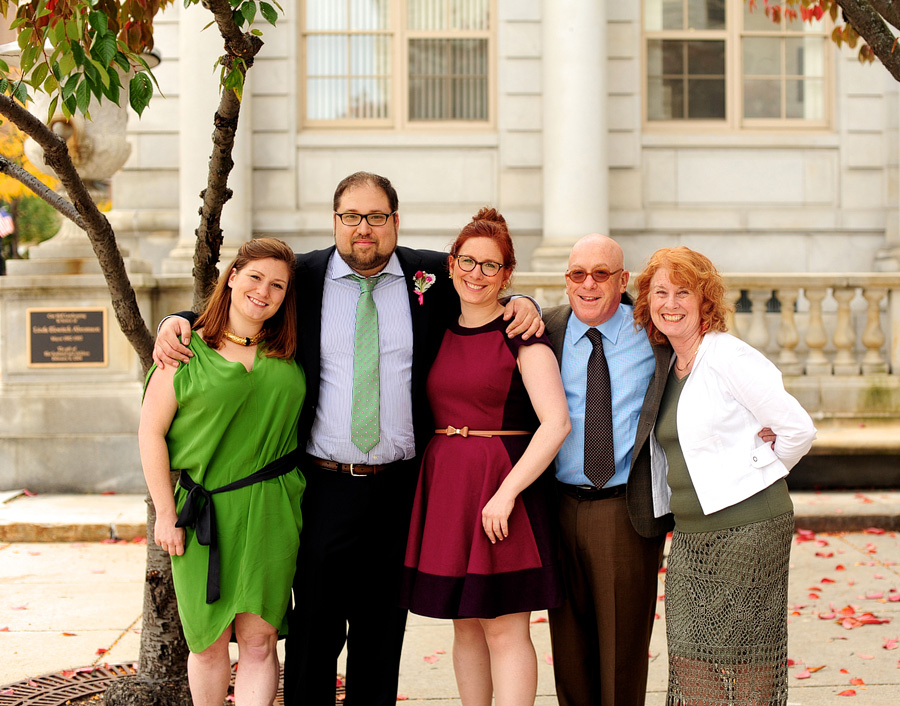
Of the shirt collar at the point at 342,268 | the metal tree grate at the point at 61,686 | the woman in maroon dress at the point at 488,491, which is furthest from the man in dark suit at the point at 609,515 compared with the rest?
the metal tree grate at the point at 61,686

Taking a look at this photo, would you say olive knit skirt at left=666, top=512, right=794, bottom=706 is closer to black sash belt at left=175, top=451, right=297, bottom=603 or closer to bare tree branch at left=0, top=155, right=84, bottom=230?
black sash belt at left=175, top=451, right=297, bottom=603

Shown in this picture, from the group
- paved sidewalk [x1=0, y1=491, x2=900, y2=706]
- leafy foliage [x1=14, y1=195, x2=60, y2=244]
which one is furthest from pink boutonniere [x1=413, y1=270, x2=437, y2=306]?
leafy foliage [x1=14, y1=195, x2=60, y2=244]

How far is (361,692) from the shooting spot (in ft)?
12.6

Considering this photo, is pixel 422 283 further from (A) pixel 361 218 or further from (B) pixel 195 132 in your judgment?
(B) pixel 195 132

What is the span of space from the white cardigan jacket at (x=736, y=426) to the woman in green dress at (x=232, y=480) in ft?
4.66

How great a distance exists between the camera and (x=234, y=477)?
355 cm

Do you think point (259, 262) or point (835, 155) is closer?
point (259, 262)

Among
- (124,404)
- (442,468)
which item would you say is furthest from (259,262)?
(124,404)

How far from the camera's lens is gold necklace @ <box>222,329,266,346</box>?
3600 mm

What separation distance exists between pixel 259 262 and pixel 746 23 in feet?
34.5

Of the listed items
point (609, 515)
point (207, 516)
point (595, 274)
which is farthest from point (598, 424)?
point (207, 516)

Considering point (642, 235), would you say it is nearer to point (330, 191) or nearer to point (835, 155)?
point (835, 155)

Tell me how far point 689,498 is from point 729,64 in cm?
1024

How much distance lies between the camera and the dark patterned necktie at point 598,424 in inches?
138
